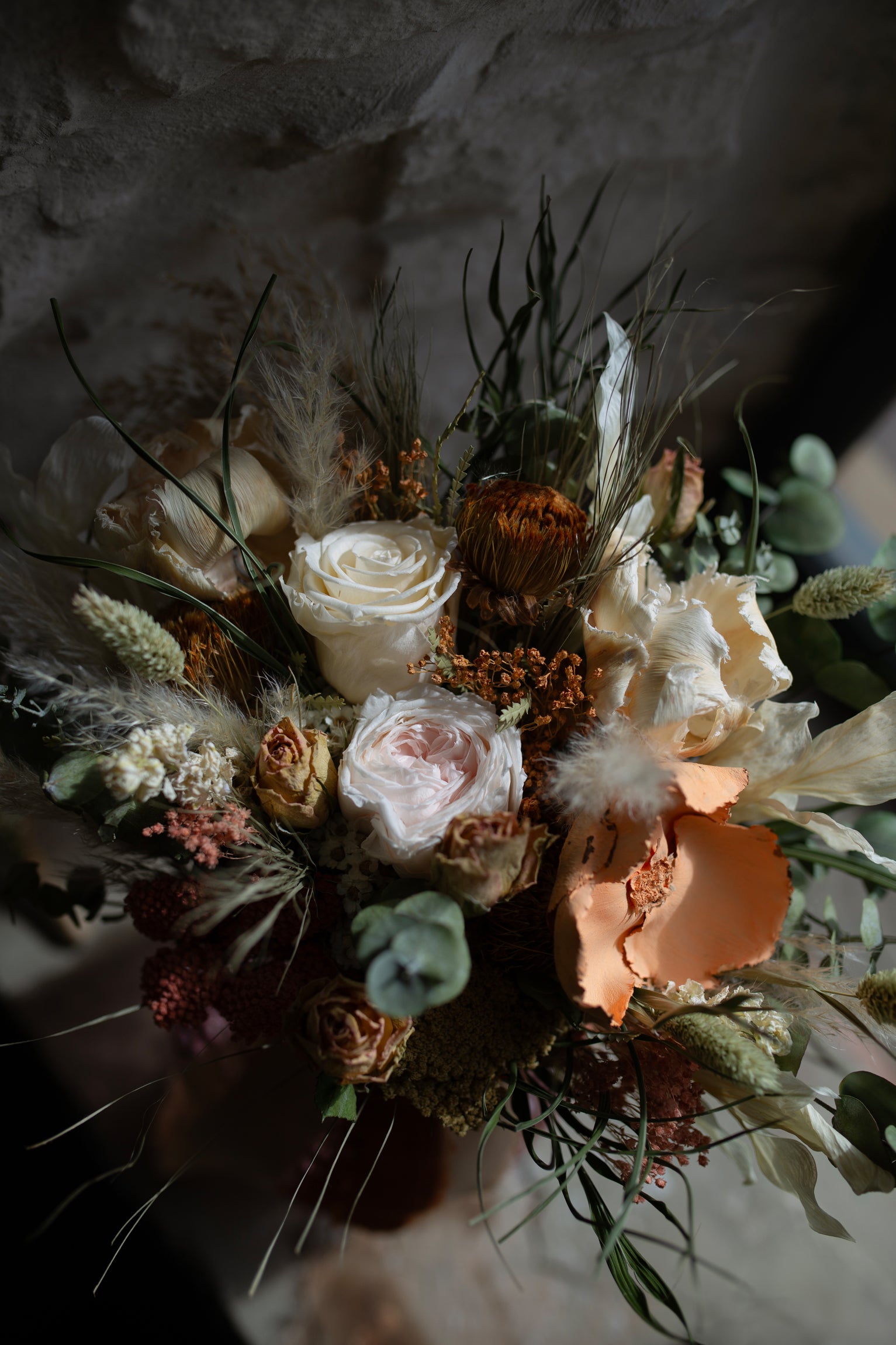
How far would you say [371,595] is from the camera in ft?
1.74

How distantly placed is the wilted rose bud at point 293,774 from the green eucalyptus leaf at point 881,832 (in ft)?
1.77

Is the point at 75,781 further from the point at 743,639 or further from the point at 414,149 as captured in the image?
the point at 414,149

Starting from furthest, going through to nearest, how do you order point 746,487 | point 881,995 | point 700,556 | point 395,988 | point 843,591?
point 746,487 < point 700,556 < point 843,591 < point 881,995 < point 395,988

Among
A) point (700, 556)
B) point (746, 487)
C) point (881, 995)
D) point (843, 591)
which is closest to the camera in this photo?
A: point (881, 995)

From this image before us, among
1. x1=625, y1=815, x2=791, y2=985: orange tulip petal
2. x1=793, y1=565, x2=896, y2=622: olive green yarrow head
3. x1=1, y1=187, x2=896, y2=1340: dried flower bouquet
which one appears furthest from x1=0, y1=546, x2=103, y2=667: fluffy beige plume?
x1=793, y1=565, x2=896, y2=622: olive green yarrow head

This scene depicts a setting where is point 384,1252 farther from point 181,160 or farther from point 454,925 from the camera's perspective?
point 181,160

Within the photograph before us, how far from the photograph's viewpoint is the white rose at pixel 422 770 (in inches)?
19.2

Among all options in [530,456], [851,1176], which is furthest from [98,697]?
[851,1176]

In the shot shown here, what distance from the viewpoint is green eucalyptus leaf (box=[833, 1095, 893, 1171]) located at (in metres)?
0.55

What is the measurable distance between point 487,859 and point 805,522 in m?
0.58

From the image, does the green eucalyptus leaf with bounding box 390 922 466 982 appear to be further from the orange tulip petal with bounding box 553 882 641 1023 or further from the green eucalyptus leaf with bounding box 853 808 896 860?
the green eucalyptus leaf with bounding box 853 808 896 860

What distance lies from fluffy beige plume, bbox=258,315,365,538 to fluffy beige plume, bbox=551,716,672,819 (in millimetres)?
249

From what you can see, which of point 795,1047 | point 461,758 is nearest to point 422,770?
point 461,758

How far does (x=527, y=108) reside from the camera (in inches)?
31.7
